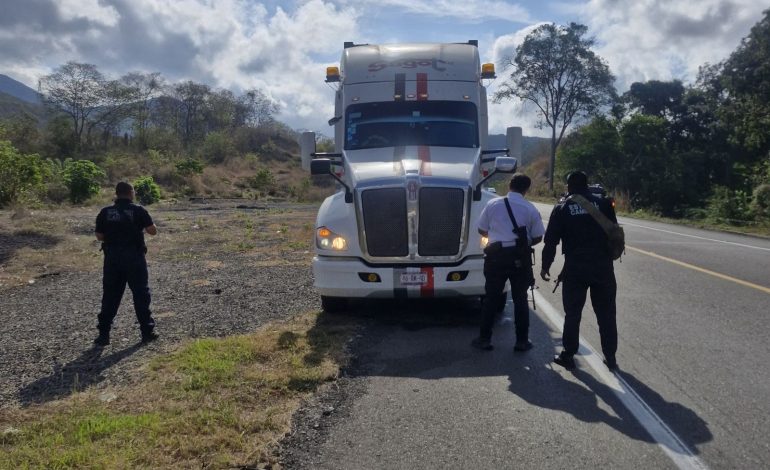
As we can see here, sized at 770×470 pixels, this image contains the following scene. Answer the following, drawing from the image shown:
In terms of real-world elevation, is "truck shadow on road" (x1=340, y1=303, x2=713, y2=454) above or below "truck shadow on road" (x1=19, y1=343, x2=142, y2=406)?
above

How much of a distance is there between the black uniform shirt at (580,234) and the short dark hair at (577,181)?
0.08 metres

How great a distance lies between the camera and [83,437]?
13.4ft

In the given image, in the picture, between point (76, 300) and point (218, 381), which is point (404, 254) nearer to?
point (218, 381)

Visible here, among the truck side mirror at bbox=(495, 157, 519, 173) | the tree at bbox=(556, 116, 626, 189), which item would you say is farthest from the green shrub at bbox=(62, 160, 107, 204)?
the tree at bbox=(556, 116, 626, 189)

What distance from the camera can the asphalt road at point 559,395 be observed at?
396cm

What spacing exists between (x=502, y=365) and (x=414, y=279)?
1600 millimetres

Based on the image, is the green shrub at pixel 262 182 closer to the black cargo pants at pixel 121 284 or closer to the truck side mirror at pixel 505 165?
the truck side mirror at pixel 505 165

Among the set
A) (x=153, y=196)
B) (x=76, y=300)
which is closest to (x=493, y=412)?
(x=76, y=300)

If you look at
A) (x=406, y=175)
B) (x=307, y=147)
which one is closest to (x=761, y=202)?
(x=307, y=147)

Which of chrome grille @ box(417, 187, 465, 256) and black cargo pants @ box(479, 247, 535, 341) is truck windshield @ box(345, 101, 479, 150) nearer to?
chrome grille @ box(417, 187, 465, 256)

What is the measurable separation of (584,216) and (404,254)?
2.14m

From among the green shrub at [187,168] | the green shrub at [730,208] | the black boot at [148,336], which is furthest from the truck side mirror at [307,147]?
the green shrub at [187,168]

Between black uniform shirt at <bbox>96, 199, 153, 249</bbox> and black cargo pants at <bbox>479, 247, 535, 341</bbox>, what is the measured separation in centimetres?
368

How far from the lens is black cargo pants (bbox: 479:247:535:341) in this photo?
6.29m
